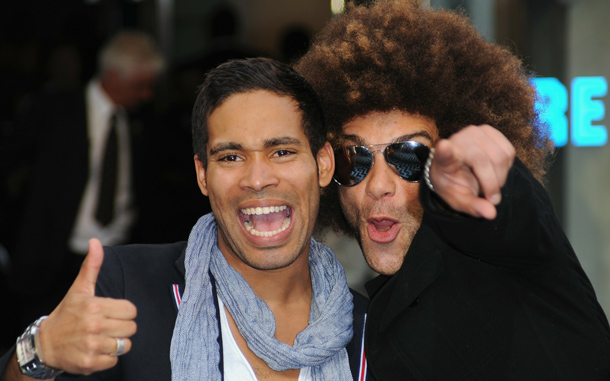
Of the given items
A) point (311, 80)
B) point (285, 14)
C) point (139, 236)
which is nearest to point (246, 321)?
point (311, 80)

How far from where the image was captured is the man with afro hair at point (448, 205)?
226cm

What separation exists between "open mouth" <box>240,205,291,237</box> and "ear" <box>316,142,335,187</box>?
0.98 feet

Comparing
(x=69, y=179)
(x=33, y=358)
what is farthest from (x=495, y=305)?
(x=69, y=179)

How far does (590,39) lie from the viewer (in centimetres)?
580

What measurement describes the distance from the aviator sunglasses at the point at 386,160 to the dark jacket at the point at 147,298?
2.28 feet

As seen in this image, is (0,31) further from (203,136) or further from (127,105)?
(203,136)

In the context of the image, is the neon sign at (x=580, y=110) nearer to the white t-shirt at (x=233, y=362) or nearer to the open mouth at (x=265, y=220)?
the open mouth at (x=265, y=220)

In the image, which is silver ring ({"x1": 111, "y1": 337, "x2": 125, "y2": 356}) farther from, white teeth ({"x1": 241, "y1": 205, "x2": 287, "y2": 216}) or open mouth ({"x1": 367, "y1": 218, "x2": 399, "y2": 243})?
open mouth ({"x1": 367, "y1": 218, "x2": 399, "y2": 243})

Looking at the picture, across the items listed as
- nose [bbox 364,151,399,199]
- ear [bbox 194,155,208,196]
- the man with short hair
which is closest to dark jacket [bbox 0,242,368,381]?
the man with short hair

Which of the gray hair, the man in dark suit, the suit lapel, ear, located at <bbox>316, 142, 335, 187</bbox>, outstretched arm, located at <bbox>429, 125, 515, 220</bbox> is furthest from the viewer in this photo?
the gray hair

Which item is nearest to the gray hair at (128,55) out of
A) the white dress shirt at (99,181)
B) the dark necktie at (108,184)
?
the white dress shirt at (99,181)

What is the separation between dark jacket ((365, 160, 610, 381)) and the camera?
2287 mm

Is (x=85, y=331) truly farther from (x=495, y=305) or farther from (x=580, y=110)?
(x=580, y=110)

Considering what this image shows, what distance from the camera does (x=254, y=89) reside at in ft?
10.7
